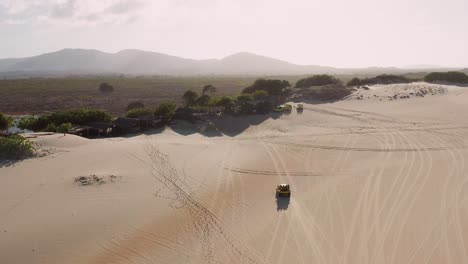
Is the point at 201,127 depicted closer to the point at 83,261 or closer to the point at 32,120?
the point at 32,120

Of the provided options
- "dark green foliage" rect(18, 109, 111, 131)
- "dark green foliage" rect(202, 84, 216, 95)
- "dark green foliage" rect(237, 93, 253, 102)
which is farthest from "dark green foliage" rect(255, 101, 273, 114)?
"dark green foliage" rect(202, 84, 216, 95)

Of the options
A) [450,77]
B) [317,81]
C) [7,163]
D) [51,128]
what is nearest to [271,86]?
[317,81]

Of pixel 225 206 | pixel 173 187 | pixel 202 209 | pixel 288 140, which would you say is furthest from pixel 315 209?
pixel 288 140

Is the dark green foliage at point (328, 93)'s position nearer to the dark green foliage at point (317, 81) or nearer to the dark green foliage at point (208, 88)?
the dark green foliage at point (317, 81)

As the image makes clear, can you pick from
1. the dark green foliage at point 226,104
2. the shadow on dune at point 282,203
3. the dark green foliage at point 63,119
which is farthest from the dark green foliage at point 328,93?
the shadow on dune at point 282,203

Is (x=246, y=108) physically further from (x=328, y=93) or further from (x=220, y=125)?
(x=328, y=93)
